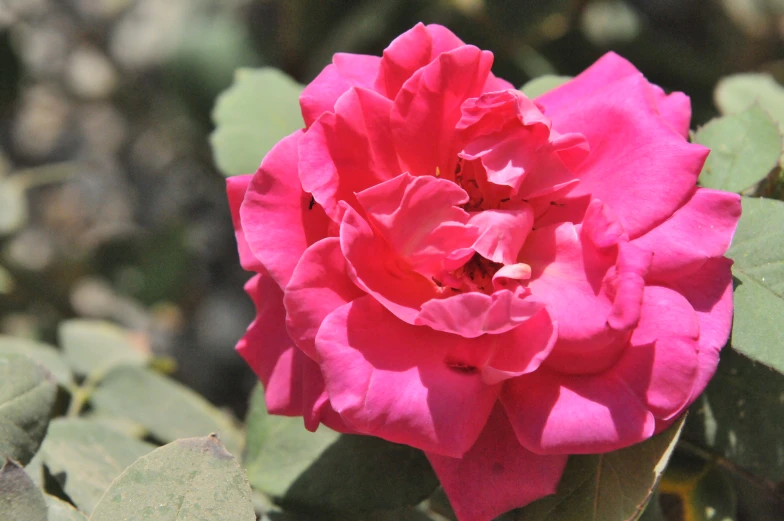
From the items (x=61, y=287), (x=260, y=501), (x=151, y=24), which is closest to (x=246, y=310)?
(x=61, y=287)

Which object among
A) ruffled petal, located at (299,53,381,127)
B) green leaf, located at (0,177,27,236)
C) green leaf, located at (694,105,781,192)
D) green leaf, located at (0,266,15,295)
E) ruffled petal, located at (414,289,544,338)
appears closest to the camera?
ruffled petal, located at (414,289,544,338)

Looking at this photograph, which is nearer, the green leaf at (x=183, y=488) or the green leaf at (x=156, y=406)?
the green leaf at (x=183, y=488)

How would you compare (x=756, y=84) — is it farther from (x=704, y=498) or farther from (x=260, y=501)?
(x=260, y=501)

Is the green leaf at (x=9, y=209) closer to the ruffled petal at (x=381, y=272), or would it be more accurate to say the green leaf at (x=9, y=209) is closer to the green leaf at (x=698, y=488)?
the ruffled petal at (x=381, y=272)

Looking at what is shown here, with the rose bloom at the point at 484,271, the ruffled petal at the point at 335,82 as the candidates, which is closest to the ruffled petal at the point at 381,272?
the rose bloom at the point at 484,271

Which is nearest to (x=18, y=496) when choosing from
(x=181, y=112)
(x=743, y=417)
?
(x=743, y=417)

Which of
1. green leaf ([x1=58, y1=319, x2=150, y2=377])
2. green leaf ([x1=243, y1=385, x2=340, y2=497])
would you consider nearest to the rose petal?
green leaf ([x1=243, y1=385, x2=340, y2=497])

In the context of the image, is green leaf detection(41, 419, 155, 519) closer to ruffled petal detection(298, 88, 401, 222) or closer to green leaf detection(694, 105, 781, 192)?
ruffled petal detection(298, 88, 401, 222)
